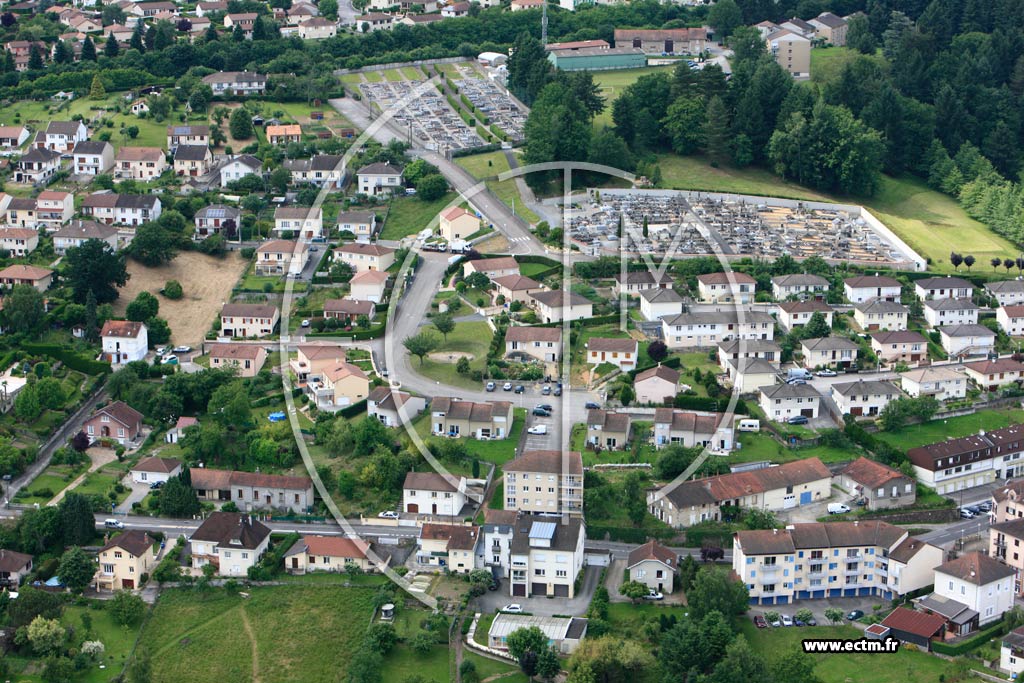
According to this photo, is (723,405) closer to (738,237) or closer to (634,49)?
(738,237)

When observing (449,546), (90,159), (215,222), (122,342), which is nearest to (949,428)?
(449,546)

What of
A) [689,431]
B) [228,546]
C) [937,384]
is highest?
[937,384]

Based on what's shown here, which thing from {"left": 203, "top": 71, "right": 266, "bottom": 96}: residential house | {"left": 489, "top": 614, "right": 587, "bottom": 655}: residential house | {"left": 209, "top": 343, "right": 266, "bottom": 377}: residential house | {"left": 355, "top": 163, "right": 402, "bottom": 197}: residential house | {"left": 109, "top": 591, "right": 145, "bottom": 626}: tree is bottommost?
{"left": 109, "top": 591, "right": 145, "bottom": 626}: tree

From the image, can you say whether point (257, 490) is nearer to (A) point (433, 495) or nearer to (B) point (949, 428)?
(A) point (433, 495)

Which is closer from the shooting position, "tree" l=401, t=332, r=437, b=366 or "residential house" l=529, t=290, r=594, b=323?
"tree" l=401, t=332, r=437, b=366

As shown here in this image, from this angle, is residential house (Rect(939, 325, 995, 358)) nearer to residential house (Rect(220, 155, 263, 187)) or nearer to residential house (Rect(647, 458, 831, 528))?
residential house (Rect(647, 458, 831, 528))

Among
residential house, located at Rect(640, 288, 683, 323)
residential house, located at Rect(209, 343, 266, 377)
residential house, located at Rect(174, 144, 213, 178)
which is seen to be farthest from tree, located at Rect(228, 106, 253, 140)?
residential house, located at Rect(640, 288, 683, 323)
